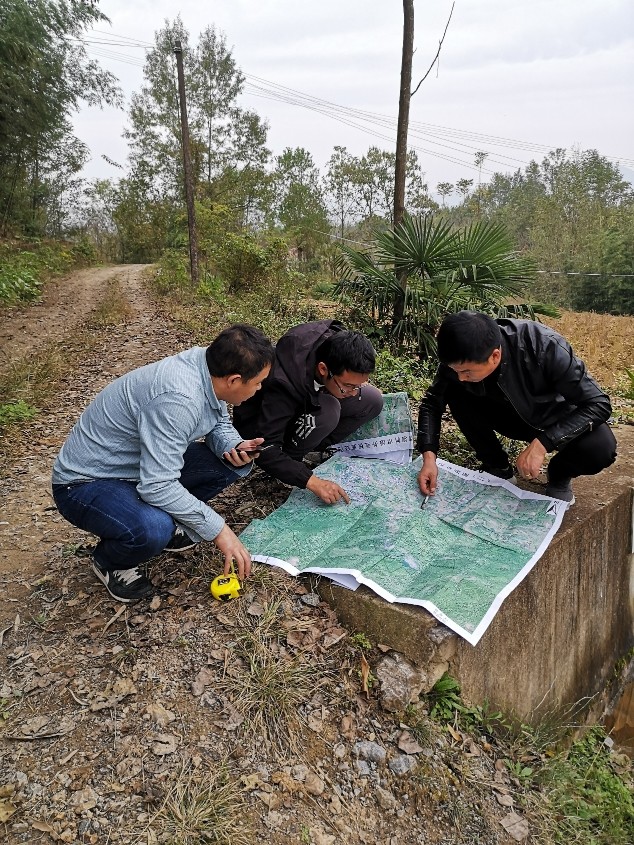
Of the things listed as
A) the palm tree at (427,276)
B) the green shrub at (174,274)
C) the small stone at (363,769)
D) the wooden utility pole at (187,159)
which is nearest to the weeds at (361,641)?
the small stone at (363,769)

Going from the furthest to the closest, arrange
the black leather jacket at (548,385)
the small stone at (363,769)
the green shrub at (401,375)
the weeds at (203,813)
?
1. the green shrub at (401,375)
2. the black leather jacket at (548,385)
3. the small stone at (363,769)
4. the weeds at (203,813)

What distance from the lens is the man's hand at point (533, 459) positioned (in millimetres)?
2430

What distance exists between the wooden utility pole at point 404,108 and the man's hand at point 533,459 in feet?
12.3

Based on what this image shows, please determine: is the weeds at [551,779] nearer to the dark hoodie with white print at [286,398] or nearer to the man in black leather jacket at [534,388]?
the man in black leather jacket at [534,388]

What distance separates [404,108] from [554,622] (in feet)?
17.5

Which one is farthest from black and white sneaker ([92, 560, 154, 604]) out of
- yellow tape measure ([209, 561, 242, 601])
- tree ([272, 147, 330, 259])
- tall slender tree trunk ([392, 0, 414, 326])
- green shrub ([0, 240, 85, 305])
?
tree ([272, 147, 330, 259])

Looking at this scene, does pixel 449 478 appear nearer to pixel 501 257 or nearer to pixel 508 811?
pixel 508 811

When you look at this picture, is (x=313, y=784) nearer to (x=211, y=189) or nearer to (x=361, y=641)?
(x=361, y=641)

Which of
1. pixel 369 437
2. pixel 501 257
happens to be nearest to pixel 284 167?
pixel 501 257

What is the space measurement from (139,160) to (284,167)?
24.2 ft

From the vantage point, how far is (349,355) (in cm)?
258

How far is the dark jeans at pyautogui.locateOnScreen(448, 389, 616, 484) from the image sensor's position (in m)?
2.60

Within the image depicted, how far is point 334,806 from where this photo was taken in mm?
1732

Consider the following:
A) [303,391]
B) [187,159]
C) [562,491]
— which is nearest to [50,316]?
[187,159]
